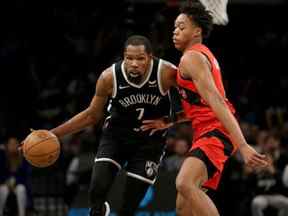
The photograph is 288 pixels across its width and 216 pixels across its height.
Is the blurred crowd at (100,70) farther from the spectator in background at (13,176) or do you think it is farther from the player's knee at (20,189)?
the player's knee at (20,189)

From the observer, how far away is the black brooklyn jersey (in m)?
8.20

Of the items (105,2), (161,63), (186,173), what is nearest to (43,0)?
(105,2)

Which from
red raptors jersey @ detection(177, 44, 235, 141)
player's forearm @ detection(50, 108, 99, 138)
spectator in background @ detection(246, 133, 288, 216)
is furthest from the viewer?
spectator in background @ detection(246, 133, 288, 216)

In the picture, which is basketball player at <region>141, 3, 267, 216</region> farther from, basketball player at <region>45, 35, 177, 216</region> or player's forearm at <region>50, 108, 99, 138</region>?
player's forearm at <region>50, 108, 99, 138</region>

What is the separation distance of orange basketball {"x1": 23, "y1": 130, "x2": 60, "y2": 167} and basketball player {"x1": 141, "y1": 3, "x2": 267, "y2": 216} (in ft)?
4.56

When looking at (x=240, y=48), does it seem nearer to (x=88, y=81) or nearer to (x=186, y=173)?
(x=88, y=81)

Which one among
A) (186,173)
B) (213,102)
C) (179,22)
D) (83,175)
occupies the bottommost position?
(83,175)

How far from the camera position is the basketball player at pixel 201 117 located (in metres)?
6.98

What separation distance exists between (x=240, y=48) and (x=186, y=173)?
10374 millimetres

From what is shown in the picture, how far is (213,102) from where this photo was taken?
6961 mm

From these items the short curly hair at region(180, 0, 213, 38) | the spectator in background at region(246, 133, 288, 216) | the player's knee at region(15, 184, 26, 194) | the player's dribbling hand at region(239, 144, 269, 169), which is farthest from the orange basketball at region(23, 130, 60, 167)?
the spectator in background at region(246, 133, 288, 216)

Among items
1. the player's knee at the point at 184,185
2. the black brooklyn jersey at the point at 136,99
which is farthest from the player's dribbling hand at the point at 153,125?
the player's knee at the point at 184,185

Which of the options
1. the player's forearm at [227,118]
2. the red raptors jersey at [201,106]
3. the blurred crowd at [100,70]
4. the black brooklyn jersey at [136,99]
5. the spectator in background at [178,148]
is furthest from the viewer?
the blurred crowd at [100,70]

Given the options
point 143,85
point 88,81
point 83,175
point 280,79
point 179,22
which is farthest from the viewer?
point 280,79
